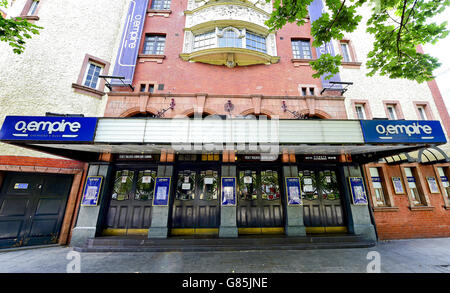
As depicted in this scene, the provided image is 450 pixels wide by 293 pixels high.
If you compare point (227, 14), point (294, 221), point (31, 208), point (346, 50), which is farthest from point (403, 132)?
point (31, 208)

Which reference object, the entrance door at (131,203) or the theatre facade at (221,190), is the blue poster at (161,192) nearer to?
the theatre facade at (221,190)

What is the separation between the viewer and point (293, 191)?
7449 millimetres

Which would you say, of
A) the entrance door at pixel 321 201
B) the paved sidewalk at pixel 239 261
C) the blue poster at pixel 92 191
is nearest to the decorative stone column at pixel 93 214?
the blue poster at pixel 92 191

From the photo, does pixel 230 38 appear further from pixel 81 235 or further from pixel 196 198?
pixel 81 235

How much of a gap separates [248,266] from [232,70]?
30.6 ft

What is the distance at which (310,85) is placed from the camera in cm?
933

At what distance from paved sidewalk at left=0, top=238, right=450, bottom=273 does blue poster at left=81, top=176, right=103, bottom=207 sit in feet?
5.94

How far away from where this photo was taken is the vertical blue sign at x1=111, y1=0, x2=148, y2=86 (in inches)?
354

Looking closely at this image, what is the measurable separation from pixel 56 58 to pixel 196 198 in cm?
979

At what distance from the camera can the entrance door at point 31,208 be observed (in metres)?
6.59

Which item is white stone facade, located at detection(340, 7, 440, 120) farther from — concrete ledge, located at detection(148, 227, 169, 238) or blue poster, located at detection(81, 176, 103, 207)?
blue poster, located at detection(81, 176, 103, 207)

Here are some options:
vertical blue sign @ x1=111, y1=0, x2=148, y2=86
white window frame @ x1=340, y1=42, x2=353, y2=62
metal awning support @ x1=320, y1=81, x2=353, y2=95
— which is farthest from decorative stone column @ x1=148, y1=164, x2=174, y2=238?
white window frame @ x1=340, y1=42, x2=353, y2=62

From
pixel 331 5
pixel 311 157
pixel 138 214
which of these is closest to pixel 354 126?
pixel 311 157

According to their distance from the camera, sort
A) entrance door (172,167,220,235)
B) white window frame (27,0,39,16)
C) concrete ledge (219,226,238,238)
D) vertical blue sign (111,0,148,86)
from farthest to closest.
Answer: vertical blue sign (111,0,148,86), white window frame (27,0,39,16), entrance door (172,167,220,235), concrete ledge (219,226,238,238)
